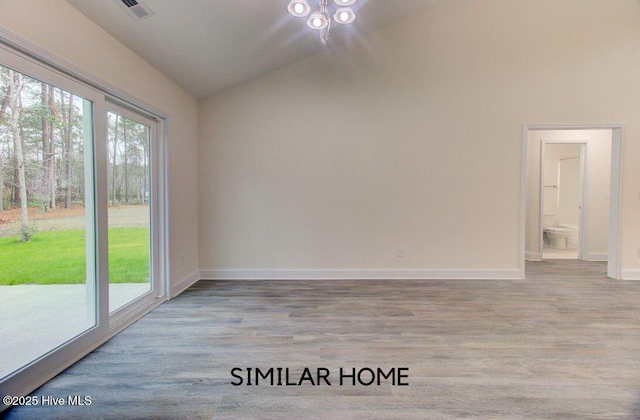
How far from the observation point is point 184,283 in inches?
145

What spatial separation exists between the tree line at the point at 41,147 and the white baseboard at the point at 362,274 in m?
1.88

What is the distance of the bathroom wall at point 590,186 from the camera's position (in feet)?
16.8

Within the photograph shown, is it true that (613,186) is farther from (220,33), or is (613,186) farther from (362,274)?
(220,33)

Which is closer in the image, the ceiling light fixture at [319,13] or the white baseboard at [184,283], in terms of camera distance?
the ceiling light fixture at [319,13]

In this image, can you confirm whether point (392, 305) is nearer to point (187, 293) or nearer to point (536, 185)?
point (187, 293)

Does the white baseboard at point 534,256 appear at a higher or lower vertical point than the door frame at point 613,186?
lower

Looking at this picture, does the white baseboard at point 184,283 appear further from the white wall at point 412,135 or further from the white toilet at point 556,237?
the white toilet at point 556,237

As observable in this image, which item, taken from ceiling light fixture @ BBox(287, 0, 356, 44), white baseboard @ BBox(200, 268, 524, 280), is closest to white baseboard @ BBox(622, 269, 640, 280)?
white baseboard @ BBox(200, 268, 524, 280)

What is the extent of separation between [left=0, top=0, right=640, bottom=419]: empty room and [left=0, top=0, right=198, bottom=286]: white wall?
0.07 feet

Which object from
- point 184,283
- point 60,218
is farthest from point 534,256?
point 60,218

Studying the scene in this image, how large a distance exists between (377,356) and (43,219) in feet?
8.05

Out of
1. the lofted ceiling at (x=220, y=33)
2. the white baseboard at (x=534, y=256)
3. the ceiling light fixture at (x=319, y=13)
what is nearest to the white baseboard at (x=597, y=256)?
the white baseboard at (x=534, y=256)

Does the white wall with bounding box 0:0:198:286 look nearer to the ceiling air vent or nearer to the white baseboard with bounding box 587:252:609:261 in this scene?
the ceiling air vent

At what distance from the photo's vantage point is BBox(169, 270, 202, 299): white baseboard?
3430mm
